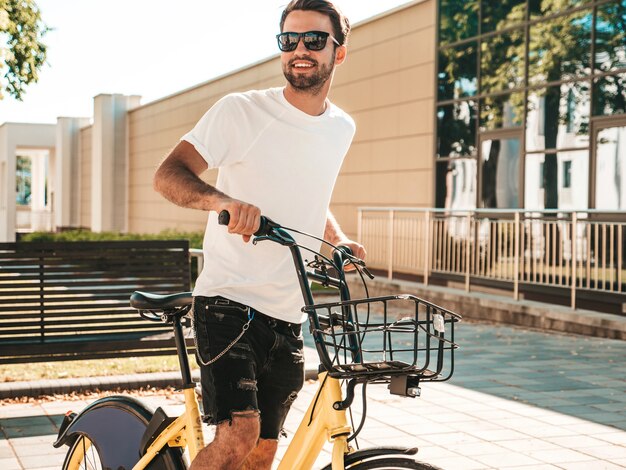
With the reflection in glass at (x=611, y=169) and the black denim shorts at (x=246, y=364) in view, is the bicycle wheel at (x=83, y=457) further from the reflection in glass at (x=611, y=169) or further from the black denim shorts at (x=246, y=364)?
the reflection in glass at (x=611, y=169)

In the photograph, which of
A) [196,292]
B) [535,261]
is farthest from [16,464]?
[535,261]

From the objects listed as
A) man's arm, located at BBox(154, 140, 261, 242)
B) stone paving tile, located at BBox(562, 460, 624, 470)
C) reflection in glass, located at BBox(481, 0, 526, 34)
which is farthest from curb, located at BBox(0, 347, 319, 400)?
reflection in glass, located at BBox(481, 0, 526, 34)

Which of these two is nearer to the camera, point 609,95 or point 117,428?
point 117,428

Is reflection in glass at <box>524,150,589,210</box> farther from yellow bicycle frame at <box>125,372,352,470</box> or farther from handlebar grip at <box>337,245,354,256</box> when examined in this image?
yellow bicycle frame at <box>125,372,352,470</box>

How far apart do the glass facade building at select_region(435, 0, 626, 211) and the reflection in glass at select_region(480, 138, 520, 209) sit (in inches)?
0.7

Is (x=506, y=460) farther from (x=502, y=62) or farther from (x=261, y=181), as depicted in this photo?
(x=502, y=62)

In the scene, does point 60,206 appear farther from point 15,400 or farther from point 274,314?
point 274,314

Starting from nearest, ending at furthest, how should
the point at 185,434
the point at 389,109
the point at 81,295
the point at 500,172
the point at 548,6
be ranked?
the point at 185,434, the point at 81,295, the point at 548,6, the point at 500,172, the point at 389,109

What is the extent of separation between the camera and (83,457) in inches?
151

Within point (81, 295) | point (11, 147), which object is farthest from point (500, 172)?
point (11, 147)

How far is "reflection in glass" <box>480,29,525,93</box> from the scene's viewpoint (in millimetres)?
15844

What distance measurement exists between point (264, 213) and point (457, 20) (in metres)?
15.1

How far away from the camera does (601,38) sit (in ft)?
45.8

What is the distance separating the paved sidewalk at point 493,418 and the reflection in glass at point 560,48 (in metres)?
5.95
